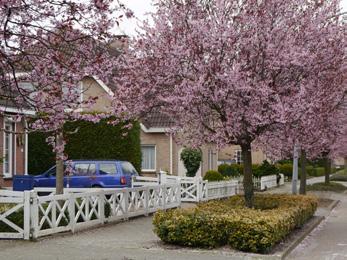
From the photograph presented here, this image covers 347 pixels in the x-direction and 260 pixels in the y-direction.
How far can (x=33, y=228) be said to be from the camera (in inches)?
484

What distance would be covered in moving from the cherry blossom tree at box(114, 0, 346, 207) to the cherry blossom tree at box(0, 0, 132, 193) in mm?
5923

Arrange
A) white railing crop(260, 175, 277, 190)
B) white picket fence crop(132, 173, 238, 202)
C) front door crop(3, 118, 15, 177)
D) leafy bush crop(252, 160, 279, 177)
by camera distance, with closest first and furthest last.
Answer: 1. front door crop(3, 118, 15, 177)
2. white picket fence crop(132, 173, 238, 202)
3. white railing crop(260, 175, 277, 190)
4. leafy bush crop(252, 160, 279, 177)

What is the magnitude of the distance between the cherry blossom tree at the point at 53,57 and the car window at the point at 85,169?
1378 centimetres

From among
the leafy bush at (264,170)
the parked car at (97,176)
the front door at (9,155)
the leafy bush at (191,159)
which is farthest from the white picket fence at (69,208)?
the leafy bush at (264,170)

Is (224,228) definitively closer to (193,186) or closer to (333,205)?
(193,186)

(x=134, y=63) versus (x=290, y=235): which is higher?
(x=134, y=63)

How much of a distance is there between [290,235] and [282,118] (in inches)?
124

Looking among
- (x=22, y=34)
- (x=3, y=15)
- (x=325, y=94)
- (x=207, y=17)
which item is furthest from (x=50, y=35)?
(x=325, y=94)

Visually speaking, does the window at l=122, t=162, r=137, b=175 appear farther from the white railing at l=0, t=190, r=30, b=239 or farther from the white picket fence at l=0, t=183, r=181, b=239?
the white railing at l=0, t=190, r=30, b=239

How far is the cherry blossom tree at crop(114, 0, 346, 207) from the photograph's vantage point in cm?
1315

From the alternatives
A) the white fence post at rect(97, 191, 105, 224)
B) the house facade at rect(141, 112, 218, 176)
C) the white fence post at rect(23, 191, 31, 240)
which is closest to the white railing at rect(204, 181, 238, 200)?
the house facade at rect(141, 112, 218, 176)

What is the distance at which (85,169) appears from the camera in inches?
847

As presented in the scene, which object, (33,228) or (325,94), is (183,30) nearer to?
(325,94)

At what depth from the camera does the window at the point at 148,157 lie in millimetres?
32469
